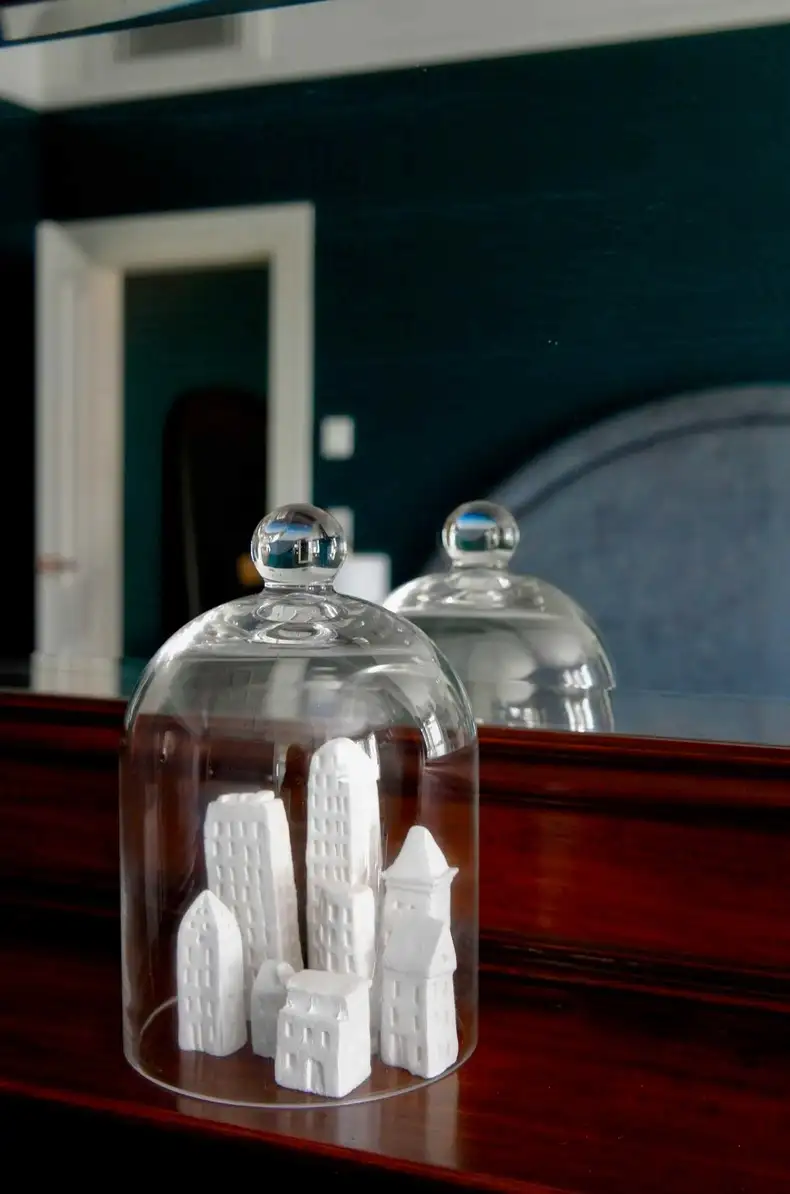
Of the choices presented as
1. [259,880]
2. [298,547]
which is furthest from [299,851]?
[298,547]

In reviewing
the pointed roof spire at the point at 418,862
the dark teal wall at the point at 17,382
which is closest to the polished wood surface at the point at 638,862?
the pointed roof spire at the point at 418,862

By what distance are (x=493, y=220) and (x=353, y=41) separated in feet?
0.69

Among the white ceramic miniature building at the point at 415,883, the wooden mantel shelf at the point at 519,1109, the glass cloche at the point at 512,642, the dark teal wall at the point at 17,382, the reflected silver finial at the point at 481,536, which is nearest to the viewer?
the wooden mantel shelf at the point at 519,1109

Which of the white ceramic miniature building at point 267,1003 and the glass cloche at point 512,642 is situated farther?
the glass cloche at point 512,642

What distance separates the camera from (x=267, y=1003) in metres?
0.61

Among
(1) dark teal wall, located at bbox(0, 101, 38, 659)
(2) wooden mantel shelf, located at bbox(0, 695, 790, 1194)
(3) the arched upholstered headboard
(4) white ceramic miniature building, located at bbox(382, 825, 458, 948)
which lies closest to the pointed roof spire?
(4) white ceramic miniature building, located at bbox(382, 825, 458, 948)

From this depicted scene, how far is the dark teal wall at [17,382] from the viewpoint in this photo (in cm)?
109

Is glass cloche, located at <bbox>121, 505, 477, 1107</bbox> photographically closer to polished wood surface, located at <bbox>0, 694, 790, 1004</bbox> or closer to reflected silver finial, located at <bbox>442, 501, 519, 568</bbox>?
polished wood surface, located at <bbox>0, 694, 790, 1004</bbox>

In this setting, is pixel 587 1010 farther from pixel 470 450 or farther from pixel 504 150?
pixel 504 150

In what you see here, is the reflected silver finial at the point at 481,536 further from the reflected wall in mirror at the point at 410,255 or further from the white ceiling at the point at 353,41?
the white ceiling at the point at 353,41

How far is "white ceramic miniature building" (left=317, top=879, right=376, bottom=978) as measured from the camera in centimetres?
61

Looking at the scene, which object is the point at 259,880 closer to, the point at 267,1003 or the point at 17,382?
the point at 267,1003

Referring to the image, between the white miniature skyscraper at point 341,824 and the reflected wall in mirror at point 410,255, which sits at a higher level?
the reflected wall in mirror at point 410,255

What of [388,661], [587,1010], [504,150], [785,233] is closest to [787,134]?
[785,233]
